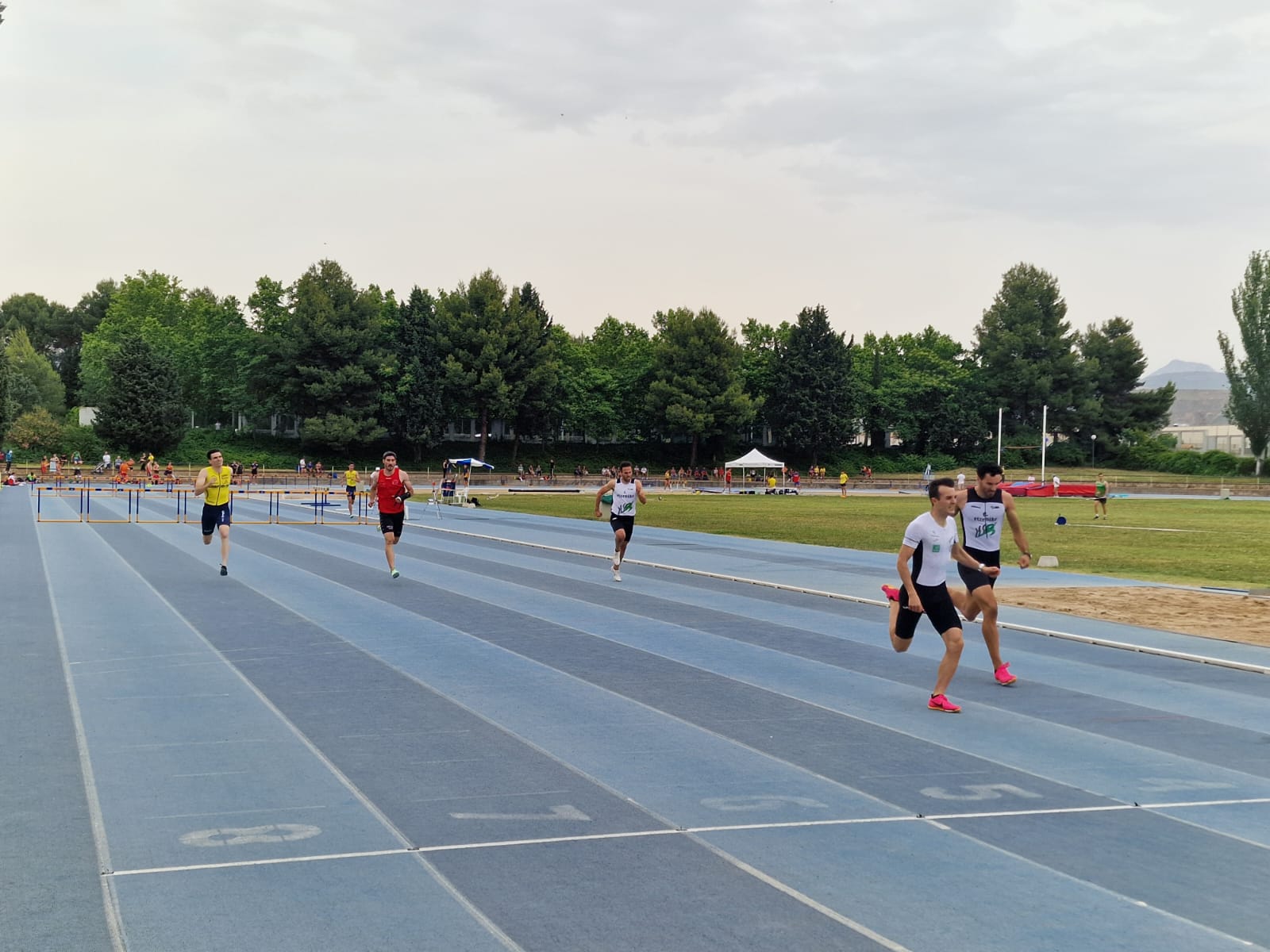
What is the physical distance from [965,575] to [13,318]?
427 feet

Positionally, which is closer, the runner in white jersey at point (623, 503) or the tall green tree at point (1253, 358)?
the runner in white jersey at point (623, 503)

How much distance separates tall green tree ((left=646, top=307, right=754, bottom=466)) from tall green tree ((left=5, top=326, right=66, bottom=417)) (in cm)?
4523

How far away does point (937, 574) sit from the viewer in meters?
9.00

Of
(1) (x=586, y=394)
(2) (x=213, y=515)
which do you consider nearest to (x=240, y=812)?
(2) (x=213, y=515)

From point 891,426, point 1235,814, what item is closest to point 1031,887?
point 1235,814

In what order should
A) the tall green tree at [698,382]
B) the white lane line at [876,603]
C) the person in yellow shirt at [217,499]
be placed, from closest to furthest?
the white lane line at [876,603] → the person in yellow shirt at [217,499] → the tall green tree at [698,382]

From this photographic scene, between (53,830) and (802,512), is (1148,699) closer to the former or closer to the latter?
(53,830)

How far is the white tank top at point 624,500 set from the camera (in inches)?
741

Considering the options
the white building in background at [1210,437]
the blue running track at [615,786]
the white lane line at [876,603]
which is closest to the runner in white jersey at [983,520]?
the blue running track at [615,786]

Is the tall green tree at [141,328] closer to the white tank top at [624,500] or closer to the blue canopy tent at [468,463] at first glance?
the blue canopy tent at [468,463]

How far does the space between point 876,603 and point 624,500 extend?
5.11m

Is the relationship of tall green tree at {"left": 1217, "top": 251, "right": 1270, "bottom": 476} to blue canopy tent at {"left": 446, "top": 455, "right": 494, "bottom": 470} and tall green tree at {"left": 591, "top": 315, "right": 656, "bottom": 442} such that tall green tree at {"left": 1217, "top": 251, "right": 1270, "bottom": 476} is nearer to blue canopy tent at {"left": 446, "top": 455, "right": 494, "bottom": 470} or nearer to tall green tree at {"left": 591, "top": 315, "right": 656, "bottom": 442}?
tall green tree at {"left": 591, "top": 315, "right": 656, "bottom": 442}

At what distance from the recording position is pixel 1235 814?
6.18m

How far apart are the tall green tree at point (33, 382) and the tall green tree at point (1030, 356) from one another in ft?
243
